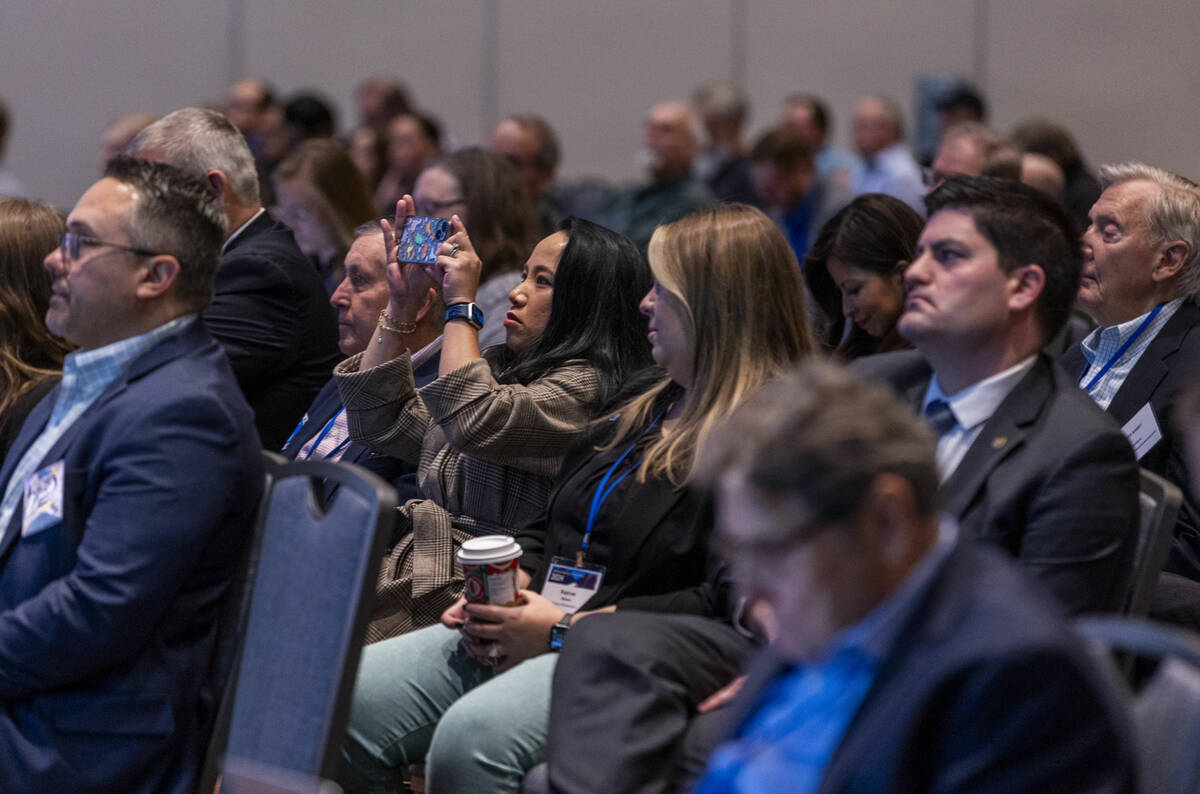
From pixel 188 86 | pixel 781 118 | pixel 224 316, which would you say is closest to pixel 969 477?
pixel 224 316

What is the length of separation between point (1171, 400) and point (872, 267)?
66cm

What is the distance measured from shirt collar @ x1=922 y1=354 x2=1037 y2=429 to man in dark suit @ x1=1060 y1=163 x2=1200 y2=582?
0.86 metres

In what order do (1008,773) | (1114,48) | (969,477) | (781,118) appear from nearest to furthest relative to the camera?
1. (1008,773)
2. (969,477)
3. (1114,48)
4. (781,118)

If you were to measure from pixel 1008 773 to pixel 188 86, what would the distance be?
860 centimetres

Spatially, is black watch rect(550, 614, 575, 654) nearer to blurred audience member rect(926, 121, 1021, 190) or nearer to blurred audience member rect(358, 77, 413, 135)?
blurred audience member rect(926, 121, 1021, 190)

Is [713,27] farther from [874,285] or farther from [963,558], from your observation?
[963,558]

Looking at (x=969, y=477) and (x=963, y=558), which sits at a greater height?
(x=963, y=558)

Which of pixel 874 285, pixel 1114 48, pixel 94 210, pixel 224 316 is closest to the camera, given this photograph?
pixel 94 210

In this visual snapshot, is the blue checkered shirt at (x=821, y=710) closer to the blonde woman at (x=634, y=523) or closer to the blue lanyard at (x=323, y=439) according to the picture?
the blonde woman at (x=634, y=523)

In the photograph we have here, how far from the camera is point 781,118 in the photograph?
855cm

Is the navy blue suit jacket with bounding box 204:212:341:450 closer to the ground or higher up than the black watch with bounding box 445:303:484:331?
closer to the ground

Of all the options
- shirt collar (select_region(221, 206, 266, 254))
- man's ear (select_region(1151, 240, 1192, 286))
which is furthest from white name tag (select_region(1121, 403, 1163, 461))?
shirt collar (select_region(221, 206, 266, 254))

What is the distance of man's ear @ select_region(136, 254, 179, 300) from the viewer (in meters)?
2.19

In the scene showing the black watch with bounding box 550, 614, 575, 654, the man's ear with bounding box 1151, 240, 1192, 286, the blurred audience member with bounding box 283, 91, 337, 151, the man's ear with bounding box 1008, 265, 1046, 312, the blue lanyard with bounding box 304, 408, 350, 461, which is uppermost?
the man's ear with bounding box 1008, 265, 1046, 312
